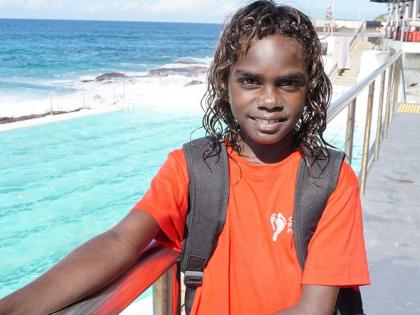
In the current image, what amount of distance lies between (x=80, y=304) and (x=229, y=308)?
1.43 feet

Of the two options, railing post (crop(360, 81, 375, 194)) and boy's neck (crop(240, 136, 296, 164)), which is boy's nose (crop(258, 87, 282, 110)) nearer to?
boy's neck (crop(240, 136, 296, 164))

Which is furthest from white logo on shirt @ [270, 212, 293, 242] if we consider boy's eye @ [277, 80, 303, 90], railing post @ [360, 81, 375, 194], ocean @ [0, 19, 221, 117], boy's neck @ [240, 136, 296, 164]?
ocean @ [0, 19, 221, 117]

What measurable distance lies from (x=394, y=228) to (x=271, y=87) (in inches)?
79.4

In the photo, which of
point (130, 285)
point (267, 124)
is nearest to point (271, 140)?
point (267, 124)

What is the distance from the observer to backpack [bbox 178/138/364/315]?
1026mm

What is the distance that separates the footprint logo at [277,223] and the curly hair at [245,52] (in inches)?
5.9

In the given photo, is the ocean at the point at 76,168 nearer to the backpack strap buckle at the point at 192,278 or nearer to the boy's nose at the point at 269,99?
the boy's nose at the point at 269,99

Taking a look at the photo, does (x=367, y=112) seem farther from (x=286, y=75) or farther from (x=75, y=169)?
(x=75, y=169)

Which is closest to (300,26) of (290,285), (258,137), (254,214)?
(258,137)

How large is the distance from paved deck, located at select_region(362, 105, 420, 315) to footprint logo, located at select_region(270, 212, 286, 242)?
1162mm

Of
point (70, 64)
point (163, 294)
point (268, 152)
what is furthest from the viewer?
point (70, 64)

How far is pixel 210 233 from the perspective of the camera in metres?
1.05

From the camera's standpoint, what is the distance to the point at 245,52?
1080mm

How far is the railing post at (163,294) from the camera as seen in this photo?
3.01 ft
